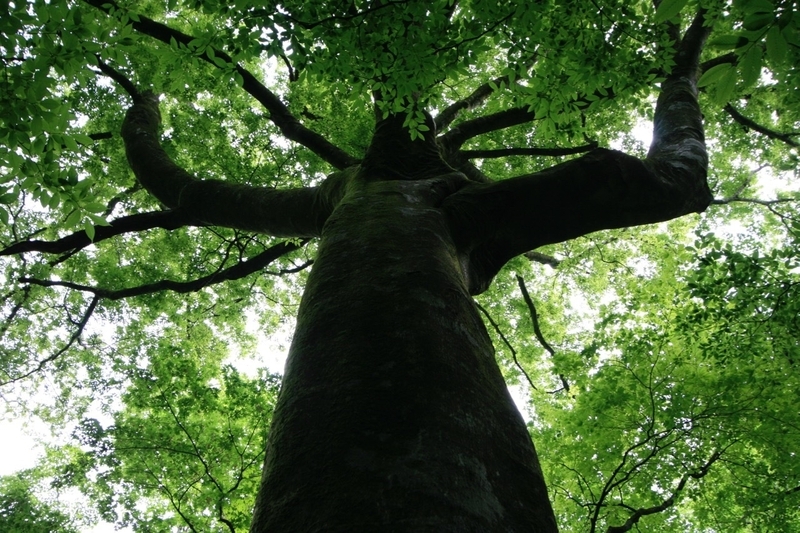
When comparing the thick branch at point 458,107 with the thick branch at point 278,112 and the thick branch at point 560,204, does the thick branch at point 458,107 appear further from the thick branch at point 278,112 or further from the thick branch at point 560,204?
the thick branch at point 560,204

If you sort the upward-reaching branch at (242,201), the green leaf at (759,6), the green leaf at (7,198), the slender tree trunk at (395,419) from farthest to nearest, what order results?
the upward-reaching branch at (242,201) < the green leaf at (7,198) < the green leaf at (759,6) < the slender tree trunk at (395,419)

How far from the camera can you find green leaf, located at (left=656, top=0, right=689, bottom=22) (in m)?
1.44

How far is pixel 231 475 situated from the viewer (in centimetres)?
690

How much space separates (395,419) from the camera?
143cm

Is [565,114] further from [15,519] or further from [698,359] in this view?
[15,519]

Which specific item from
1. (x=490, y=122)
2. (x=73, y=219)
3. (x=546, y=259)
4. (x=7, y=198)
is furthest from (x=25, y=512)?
(x=490, y=122)

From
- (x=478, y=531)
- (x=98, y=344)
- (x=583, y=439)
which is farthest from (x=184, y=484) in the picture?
(x=478, y=531)

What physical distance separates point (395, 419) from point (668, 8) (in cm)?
149

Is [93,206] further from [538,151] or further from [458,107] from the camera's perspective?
[458,107]

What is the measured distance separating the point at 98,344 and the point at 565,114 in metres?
9.82

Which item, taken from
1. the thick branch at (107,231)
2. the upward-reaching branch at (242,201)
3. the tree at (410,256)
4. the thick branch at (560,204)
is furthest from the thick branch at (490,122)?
the thick branch at (107,231)

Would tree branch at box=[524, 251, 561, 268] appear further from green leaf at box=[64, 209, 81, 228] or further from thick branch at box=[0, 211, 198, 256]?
green leaf at box=[64, 209, 81, 228]

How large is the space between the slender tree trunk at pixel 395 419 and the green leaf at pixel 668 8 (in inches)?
48.6

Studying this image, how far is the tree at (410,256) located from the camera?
4.93 ft
